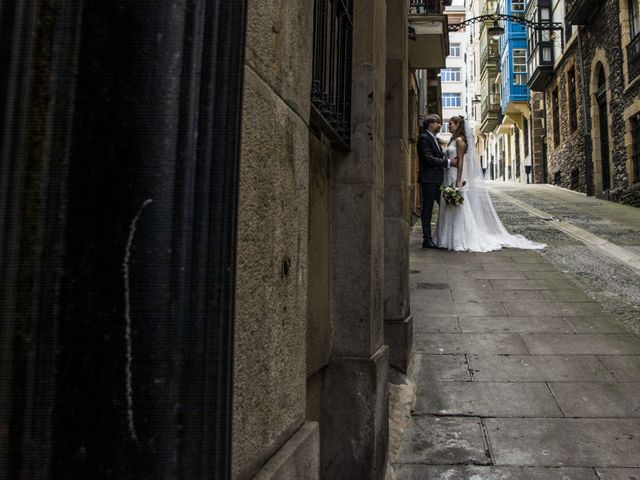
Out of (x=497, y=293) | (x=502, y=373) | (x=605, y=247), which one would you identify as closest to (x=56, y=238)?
(x=502, y=373)

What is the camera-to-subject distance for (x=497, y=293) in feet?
19.5

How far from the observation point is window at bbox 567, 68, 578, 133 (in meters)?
24.3

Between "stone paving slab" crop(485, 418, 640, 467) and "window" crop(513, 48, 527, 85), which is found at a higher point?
"window" crop(513, 48, 527, 85)

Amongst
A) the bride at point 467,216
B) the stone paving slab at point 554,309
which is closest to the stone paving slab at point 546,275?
the stone paving slab at point 554,309

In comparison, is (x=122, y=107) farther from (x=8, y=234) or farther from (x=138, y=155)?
(x=8, y=234)

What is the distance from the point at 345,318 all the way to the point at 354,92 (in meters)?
1.16

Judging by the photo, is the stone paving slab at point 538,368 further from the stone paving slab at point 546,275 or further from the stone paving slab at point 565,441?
the stone paving slab at point 546,275

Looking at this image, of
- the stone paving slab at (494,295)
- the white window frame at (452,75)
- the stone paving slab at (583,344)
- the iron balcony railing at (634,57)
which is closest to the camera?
the stone paving slab at (583,344)

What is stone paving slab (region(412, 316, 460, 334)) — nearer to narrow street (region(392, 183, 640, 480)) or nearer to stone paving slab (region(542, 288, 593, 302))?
narrow street (region(392, 183, 640, 480))

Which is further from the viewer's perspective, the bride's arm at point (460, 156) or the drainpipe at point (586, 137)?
the drainpipe at point (586, 137)

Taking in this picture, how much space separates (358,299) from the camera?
9.03 ft

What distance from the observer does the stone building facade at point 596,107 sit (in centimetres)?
1744

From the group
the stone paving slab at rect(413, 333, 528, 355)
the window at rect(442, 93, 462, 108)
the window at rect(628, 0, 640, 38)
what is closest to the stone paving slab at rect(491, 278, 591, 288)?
the stone paving slab at rect(413, 333, 528, 355)

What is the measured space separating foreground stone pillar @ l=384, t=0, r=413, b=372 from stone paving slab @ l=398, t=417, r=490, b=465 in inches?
24.5
